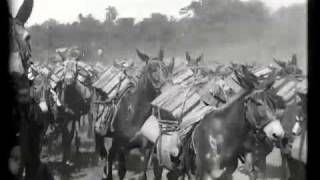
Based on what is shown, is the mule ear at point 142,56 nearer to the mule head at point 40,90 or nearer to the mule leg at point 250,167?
the mule head at point 40,90

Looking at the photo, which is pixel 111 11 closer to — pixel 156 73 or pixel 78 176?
pixel 156 73

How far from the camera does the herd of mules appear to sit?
4.38m

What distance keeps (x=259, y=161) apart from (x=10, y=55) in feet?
7.74

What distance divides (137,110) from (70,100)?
2.38ft

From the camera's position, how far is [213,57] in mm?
4531

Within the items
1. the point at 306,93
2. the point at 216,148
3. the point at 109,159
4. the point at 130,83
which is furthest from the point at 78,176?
the point at 306,93

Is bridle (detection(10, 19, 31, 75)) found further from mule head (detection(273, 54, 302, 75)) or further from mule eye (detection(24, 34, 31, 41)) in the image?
mule head (detection(273, 54, 302, 75))

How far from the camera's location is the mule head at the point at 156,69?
181 inches

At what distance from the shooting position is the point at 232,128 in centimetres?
452

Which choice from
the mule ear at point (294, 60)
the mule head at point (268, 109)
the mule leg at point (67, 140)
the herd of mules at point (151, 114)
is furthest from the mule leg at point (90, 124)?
the mule ear at point (294, 60)

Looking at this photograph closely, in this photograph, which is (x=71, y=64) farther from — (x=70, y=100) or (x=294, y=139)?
(x=294, y=139)

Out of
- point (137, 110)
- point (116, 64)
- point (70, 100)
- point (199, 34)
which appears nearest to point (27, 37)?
point (70, 100)

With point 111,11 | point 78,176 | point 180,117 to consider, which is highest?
point 111,11

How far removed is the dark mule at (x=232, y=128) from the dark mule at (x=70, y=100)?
1.13 meters
